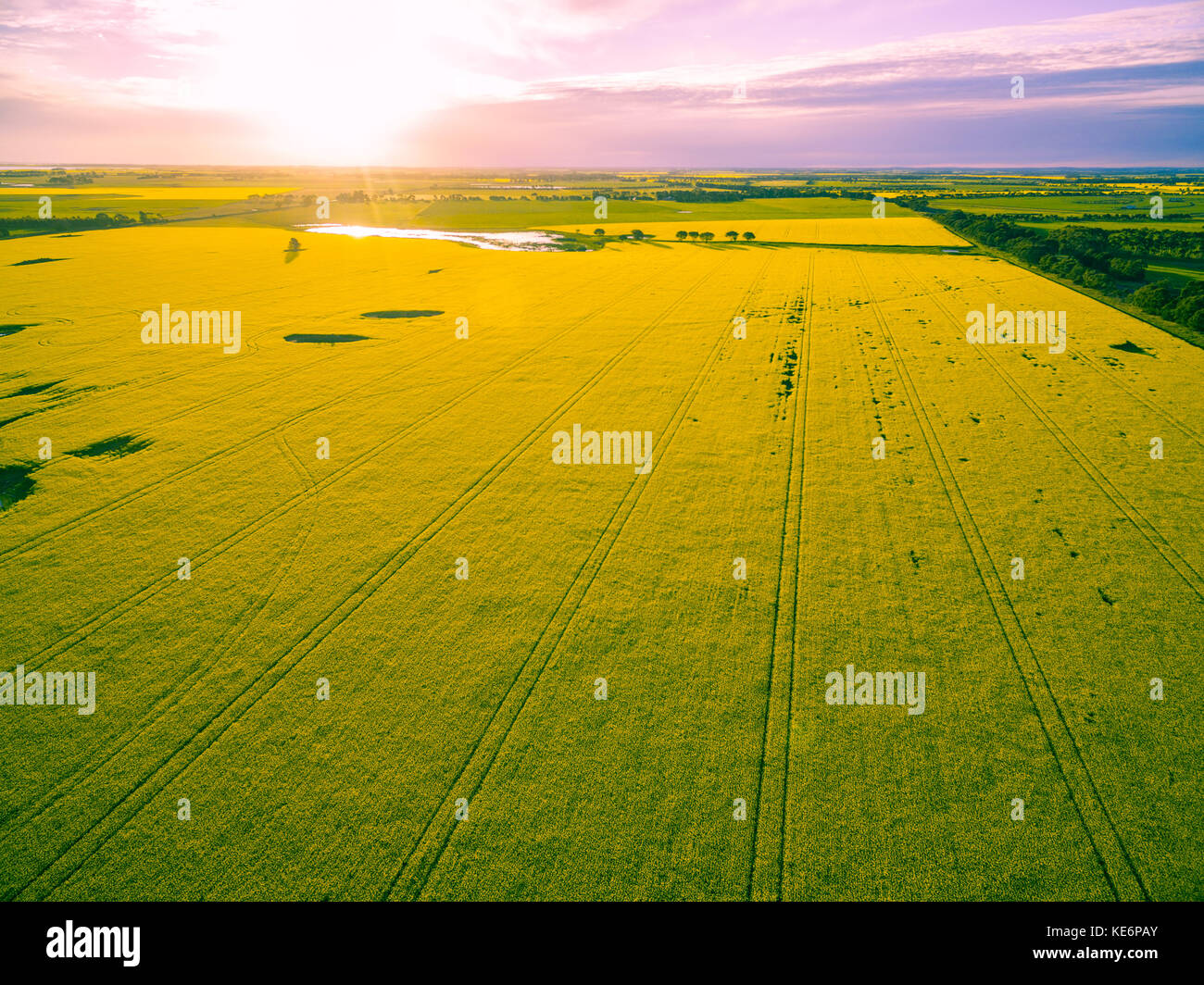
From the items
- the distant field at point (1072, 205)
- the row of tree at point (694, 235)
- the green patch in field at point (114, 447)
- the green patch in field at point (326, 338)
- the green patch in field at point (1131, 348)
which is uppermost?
the distant field at point (1072, 205)

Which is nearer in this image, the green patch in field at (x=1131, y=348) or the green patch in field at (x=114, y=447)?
the green patch in field at (x=114, y=447)

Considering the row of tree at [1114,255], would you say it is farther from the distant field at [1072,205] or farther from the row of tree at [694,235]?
the row of tree at [694,235]

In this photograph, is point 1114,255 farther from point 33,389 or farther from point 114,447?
point 33,389

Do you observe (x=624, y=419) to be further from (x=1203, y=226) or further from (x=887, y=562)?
(x=1203, y=226)

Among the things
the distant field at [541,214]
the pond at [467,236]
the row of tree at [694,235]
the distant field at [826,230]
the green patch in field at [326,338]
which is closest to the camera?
the green patch in field at [326,338]

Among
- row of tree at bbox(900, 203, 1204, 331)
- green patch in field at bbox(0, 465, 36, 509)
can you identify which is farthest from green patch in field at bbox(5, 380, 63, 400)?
row of tree at bbox(900, 203, 1204, 331)

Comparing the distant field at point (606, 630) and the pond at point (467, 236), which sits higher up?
the pond at point (467, 236)

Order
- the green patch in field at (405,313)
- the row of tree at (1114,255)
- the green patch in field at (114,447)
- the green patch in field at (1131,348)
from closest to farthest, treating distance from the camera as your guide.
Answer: the green patch in field at (114,447) < the green patch in field at (1131,348) < the row of tree at (1114,255) < the green patch in field at (405,313)

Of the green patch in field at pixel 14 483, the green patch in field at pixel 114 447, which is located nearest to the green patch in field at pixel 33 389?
the green patch in field at pixel 114 447

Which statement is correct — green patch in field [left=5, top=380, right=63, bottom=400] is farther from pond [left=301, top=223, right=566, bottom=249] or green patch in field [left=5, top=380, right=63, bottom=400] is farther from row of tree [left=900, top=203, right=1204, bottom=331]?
row of tree [left=900, top=203, right=1204, bottom=331]

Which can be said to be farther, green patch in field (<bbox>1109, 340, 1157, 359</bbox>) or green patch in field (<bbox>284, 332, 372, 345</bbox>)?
green patch in field (<bbox>284, 332, 372, 345</bbox>)
